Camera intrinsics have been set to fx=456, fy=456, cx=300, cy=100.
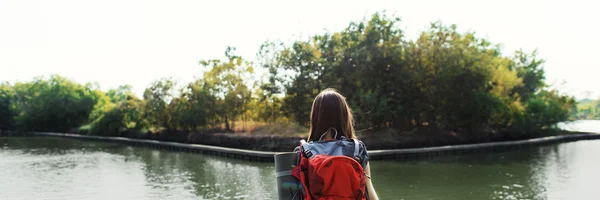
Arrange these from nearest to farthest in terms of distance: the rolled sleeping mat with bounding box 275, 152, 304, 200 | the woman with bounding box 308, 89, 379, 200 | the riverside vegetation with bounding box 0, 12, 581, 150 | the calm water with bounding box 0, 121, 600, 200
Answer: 1. the rolled sleeping mat with bounding box 275, 152, 304, 200
2. the woman with bounding box 308, 89, 379, 200
3. the calm water with bounding box 0, 121, 600, 200
4. the riverside vegetation with bounding box 0, 12, 581, 150

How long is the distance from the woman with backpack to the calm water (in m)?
9.19

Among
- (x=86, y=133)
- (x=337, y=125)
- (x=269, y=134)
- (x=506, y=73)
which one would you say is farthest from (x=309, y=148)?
(x=86, y=133)

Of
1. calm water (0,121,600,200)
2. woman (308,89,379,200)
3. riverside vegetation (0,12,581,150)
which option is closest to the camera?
woman (308,89,379,200)

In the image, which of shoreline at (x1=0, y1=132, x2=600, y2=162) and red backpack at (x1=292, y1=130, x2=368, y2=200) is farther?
shoreline at (x1=0, y1=132, x2=600, y2=162)

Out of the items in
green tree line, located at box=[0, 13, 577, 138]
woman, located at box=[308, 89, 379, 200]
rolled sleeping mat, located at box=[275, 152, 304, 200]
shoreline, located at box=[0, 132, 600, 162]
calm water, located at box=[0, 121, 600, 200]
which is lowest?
calm water, located at box=[0, 121, 600, 200]

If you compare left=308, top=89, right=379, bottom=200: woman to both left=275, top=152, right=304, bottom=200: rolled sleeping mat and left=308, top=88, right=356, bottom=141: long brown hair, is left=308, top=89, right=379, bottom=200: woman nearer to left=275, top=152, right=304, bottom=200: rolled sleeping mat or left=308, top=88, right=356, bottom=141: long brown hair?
left=308, top=88, right=356, bottom=141: long brown hair

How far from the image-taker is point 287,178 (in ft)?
5.82

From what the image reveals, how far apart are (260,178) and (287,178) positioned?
1275 cm

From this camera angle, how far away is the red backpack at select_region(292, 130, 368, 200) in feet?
5.79

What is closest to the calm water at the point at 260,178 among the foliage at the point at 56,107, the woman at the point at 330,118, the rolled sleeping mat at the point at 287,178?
the woman at the point at 330,118

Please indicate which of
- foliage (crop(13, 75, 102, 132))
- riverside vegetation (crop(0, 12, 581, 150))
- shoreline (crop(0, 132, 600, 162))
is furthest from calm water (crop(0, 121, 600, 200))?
foliage (crop(13, 75, 102, 132))

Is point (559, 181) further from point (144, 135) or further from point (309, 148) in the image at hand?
point (144, 135)

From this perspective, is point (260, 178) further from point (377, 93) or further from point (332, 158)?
point (332, 158)

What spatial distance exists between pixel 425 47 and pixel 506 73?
639 centimetres
